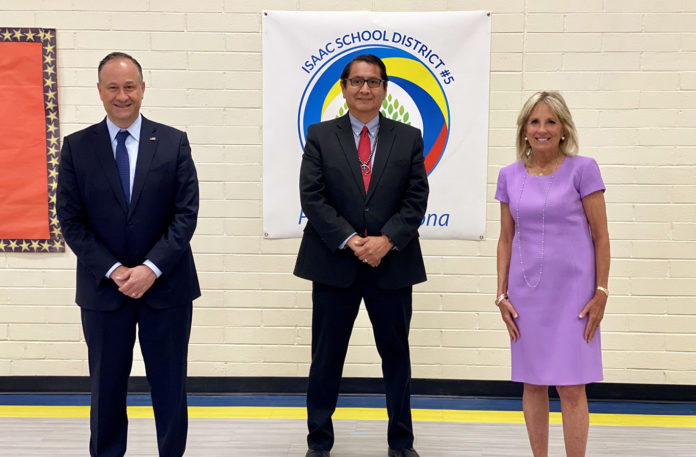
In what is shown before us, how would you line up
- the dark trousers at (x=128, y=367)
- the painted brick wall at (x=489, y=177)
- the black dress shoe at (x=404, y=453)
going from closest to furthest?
the dark trousers at (x=128, y=367) < the black dress shoe at (x=404, y=453) < the painted brick wall at (x=489, y=177)

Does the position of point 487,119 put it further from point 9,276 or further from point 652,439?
point 9,276

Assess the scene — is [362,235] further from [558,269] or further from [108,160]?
[108,160]

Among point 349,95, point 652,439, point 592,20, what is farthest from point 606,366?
point 349,95

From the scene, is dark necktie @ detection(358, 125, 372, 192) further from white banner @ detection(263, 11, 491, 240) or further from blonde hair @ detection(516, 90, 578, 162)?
white banner @ detection(263, 11, 491, 240)

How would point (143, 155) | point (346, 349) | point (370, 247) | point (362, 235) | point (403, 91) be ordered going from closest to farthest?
point (143, 155)
point (370, 247)
point (362, 235)
point (346, 349)
point (403, 91)

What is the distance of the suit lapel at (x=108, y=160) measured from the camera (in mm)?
2695

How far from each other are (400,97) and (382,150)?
107 centimetres

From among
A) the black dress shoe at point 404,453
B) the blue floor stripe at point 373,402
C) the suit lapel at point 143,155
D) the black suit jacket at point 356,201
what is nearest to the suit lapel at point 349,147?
the black suit jacket at point 356,201

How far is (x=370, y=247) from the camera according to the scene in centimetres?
292

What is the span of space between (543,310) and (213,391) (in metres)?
2.25

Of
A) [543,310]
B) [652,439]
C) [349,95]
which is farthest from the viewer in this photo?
[652,439]

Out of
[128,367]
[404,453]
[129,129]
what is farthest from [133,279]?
[404,453]

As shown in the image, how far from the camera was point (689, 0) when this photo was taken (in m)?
3.87

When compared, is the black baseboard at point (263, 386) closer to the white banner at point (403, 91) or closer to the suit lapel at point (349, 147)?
the white banner at point (403, 91)
